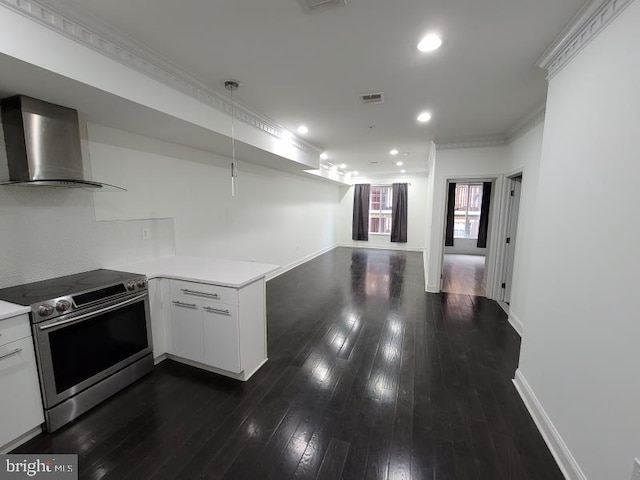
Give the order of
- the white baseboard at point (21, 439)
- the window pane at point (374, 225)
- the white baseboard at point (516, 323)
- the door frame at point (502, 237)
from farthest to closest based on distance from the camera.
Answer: the window pane at point (374, 225)
the door frame at point (502, 237)
the white baseboard at point (516, 323)
the white baseboard at point (21, 439)

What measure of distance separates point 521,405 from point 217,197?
13.2ft

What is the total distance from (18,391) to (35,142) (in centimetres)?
161

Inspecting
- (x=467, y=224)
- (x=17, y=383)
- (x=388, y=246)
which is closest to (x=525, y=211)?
(x=17, y=383)

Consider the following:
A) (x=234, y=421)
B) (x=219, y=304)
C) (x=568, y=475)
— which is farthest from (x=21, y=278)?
(x=568, y=475)

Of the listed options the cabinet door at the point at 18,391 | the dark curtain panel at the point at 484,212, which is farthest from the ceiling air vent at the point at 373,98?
the dark curtain panel at the point at 484,212

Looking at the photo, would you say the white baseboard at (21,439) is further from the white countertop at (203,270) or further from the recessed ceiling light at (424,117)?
the recessed ceiling light at (424,117)

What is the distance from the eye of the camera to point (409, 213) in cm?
894

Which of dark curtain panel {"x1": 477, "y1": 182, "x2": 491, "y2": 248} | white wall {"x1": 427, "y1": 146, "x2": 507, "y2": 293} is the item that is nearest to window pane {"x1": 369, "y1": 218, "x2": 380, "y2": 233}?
dark curtain panel {"x1": 477, "y1": 182, "x2": 491, "y2": 248}

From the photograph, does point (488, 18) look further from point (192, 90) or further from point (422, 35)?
point (192, 90)

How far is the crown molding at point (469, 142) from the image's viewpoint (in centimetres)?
414

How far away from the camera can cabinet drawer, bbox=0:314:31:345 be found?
1.51 metres

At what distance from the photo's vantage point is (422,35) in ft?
5.80

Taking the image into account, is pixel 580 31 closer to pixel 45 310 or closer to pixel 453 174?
pixel 453 174

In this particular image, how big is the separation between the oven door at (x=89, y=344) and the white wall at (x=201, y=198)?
1.00 meters
